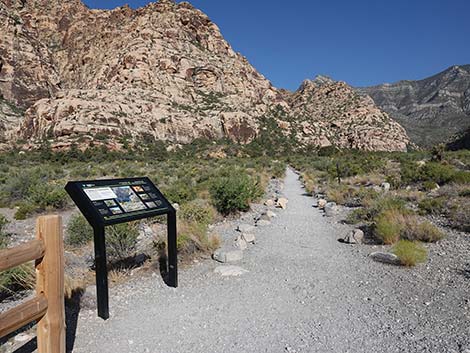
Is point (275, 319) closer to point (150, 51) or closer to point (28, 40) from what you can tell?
point (150, 51)

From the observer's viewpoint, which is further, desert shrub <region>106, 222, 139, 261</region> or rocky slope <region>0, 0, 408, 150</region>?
rocky slope <region>0, 0, 408, 150</region>

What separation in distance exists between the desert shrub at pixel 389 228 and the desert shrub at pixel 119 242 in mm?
5495

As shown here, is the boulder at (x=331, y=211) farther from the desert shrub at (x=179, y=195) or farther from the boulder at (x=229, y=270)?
the boulder at (x=229, y=270)

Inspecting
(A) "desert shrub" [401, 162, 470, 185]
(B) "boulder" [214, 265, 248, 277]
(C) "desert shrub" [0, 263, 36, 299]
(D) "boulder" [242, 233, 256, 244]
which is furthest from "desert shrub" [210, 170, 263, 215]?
(A) "desert shrub" [401, 162, 470, 185]

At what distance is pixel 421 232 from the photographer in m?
7.09

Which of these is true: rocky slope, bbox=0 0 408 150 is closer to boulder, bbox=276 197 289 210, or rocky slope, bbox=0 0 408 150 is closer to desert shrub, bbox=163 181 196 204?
desert shrub, bbox=163 181 196 204

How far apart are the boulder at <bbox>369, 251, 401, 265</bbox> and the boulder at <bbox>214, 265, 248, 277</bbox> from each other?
264cm

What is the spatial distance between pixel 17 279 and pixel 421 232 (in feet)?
26.2

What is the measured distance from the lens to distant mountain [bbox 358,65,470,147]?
303 feet

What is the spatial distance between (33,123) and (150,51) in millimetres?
24067

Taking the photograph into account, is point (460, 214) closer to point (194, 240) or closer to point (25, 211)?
point (194, 240)

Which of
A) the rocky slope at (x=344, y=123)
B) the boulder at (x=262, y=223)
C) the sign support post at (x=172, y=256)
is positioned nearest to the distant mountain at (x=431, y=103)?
the rocky slope at (x=344, y=123)

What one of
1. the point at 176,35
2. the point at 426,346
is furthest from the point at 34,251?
the point at 176,35

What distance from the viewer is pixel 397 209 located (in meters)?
8.75
